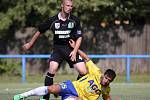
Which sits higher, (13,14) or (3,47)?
(13,14)

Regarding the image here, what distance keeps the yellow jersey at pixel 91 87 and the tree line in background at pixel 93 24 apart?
1018 cm

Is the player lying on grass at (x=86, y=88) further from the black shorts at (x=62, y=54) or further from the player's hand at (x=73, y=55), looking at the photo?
the black shorts at (x=62, y=54)

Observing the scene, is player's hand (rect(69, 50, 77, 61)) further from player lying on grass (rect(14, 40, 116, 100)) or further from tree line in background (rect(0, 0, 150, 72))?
tree line in background (rect(0, 0, 150, 72))

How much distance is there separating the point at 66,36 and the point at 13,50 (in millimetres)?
12042

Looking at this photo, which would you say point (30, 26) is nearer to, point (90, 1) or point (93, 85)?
point (90, 1)

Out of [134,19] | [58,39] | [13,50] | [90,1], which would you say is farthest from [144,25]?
[58,39]

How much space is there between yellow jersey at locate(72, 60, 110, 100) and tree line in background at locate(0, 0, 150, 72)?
10.2 m

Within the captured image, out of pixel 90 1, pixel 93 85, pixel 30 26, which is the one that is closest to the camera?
pixel 93 85

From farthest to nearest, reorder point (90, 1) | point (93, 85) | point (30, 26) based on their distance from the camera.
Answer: point (30, 26)
point (90, 1)
point (93, 85)

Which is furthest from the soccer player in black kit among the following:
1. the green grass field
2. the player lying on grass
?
the green grass field

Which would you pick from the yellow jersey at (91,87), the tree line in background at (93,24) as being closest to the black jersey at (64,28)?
the yellow jersey at (91,87)

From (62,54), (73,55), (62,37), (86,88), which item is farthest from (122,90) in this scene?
(86,88)

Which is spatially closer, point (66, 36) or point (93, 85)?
point (93, 85)

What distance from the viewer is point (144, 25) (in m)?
22.3
